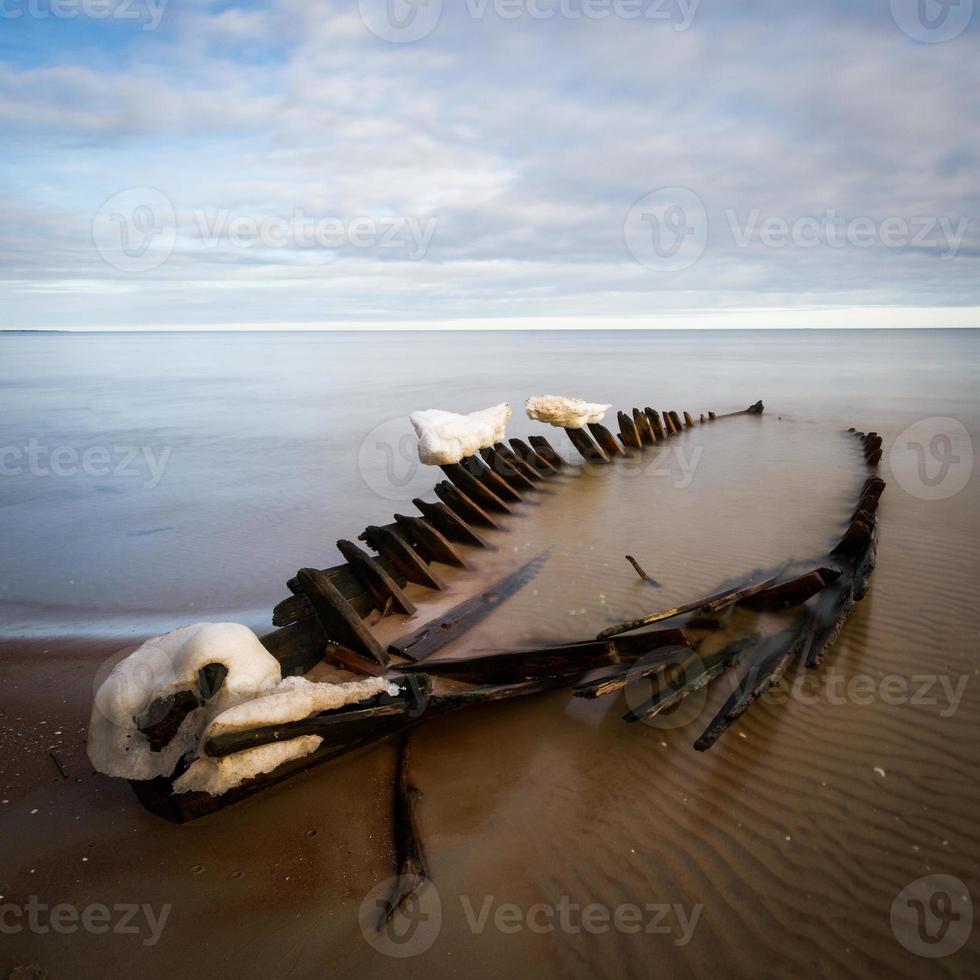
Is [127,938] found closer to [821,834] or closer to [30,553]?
[821,834]

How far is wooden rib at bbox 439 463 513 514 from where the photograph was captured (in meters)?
8.86

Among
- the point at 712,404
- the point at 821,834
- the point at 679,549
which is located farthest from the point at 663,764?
the point at 712,404

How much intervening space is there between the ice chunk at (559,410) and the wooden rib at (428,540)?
542 cm

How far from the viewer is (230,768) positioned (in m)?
3.14

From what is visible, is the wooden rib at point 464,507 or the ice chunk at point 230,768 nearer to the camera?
the ice chunk at point 230,768

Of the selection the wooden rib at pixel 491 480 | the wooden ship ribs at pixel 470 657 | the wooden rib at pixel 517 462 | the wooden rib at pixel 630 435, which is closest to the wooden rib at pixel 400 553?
the wooden ship ribs at pixel 470 657

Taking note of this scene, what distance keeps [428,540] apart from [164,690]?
142 inches

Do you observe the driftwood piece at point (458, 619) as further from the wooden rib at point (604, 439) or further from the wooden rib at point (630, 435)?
the wooden rib at point (630, 435)

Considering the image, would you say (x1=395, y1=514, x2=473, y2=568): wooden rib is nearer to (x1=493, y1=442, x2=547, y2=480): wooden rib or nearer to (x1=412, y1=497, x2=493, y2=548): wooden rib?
(x1=412, y1=497, x2=493, y2=548): wooden rib

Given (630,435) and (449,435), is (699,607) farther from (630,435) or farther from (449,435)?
(630,435)

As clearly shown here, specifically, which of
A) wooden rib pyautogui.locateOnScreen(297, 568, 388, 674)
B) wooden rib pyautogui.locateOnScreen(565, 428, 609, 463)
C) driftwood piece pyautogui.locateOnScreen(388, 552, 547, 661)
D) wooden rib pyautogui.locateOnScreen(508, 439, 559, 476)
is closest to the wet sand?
wooden rib pyautogui.locateOnScreen(297, 568, 388, 674)

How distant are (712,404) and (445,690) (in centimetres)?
2210

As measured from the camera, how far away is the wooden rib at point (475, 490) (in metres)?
8.86

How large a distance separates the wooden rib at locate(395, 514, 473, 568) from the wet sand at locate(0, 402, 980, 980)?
2.63 m
